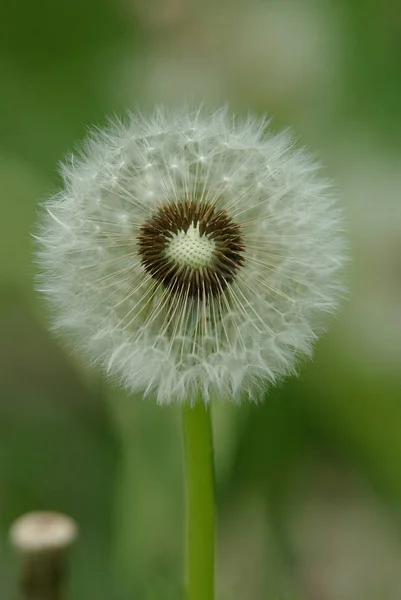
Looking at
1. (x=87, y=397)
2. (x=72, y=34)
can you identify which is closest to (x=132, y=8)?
(x=72, y=34)

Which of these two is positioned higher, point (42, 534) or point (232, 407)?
point (232, 407)

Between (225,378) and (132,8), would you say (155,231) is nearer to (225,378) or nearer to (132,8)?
(225,378)

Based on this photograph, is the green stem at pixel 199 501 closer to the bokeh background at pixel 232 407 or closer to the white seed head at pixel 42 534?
the white seed head at pixel 42 534

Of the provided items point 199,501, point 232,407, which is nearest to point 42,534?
point 199,501

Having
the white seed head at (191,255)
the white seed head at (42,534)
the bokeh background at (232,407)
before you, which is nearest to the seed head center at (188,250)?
the white seed head at (191,255)

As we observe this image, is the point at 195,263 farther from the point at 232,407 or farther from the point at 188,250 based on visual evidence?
the point at 232,407

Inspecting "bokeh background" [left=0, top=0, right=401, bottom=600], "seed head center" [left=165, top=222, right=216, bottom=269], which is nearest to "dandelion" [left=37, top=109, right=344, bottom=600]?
"seed head center" [left=165, top=222, right=216, bottom=269]

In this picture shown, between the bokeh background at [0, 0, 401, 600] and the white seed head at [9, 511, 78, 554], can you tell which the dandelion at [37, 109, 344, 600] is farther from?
the bokeh background at [0, 0, 401, 600]
